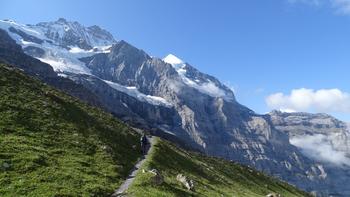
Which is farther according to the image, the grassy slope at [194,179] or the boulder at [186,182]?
the boulder at [186,182]

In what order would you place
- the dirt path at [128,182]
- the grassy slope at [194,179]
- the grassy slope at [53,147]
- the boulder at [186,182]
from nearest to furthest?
the grassy slope at [53,147]
the dirt path at [128,182]
the grassy slope at [194,179]
the boulder at [186,182]

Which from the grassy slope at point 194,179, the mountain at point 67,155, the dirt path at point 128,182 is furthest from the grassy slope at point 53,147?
the grassy slope at point 194,179

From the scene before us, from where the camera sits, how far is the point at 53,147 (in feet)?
163

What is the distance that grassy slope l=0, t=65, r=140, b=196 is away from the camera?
36.8 m

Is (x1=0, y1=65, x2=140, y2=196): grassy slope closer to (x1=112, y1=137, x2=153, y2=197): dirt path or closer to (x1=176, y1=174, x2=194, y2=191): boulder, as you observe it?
(x1=112, y1=137, x2=153, y2=197): dirt path

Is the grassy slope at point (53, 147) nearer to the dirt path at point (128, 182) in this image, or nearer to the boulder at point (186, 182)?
the dirt path at point (128, 182)

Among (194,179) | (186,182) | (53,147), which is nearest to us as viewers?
(53,147)

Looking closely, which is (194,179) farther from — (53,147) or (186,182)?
(53,147)

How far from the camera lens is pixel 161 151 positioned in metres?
70.4

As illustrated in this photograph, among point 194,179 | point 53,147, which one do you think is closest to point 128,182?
point 53,147

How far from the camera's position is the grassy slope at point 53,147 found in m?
36.8

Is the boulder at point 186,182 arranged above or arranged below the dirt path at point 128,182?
above

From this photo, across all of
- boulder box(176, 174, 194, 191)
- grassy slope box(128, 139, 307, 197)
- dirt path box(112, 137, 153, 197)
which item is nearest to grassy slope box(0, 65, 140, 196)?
dirt path box(112, 137, 153, 197)

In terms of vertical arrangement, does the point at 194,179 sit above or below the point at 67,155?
above
